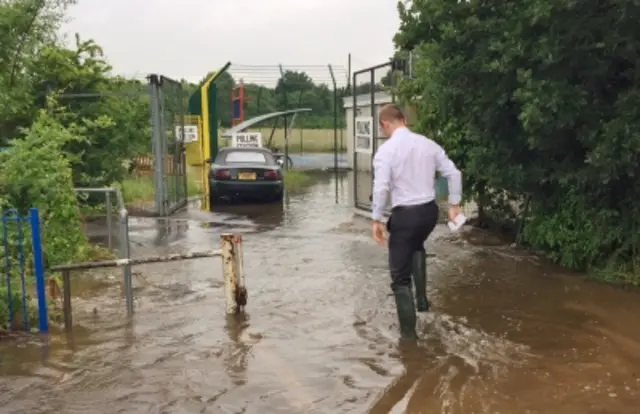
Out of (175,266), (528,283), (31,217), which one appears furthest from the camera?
(175,266)

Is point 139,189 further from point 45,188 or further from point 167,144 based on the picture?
point 45,188

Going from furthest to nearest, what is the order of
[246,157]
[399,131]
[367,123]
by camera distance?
[246,157] < [367,123] < [399,131]

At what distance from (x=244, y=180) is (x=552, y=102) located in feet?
35.0

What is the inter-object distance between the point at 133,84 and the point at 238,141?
33.6ft

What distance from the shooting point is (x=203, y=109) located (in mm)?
19000

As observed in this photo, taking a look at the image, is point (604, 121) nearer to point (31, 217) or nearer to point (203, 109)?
point (31, 217)

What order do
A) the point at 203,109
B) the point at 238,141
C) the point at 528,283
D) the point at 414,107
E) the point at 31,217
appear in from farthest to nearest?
1. the point at 238,141
2. the point at 203,109
3. the point at 414,107
4. the point at 528,283
5. the point at 31,217

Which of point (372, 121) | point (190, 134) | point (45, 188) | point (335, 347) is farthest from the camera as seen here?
point (190, 134)

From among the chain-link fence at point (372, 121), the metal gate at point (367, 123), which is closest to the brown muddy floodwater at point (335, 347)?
the chain-link fence at point (372, 121)

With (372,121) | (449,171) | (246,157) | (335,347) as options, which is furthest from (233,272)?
(246,157)

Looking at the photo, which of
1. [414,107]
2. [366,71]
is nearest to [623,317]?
[414,107]

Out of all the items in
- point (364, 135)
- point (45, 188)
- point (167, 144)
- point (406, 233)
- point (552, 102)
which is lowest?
point (406, 233)

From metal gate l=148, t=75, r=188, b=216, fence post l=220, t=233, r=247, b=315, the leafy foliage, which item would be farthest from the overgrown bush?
metal gate l=148, t=75, r=188, b=216

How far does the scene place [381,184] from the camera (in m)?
6.12
